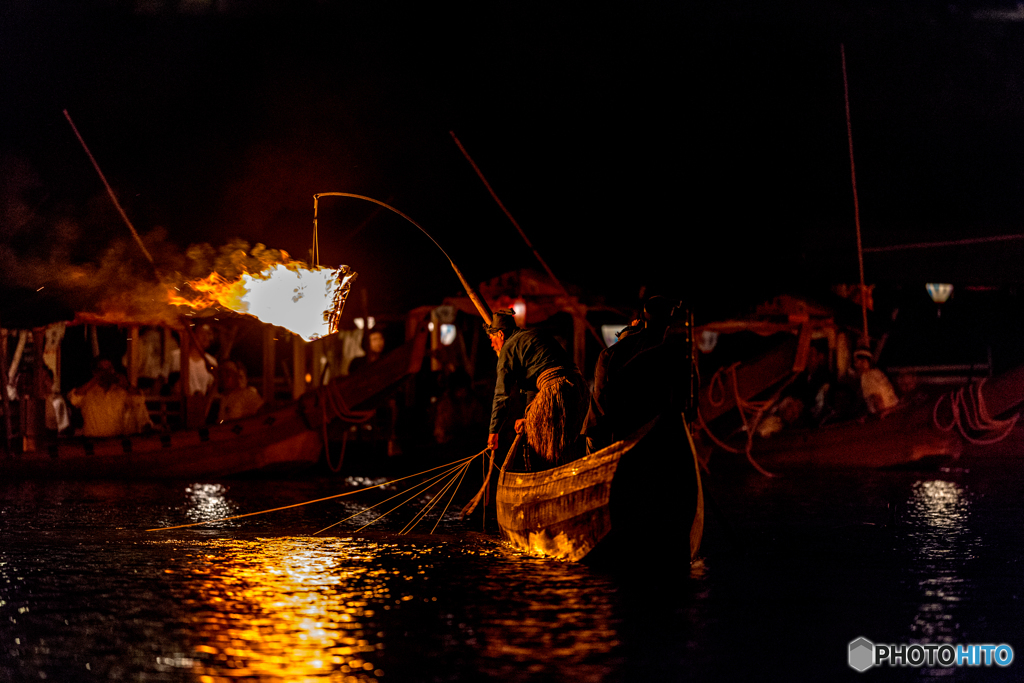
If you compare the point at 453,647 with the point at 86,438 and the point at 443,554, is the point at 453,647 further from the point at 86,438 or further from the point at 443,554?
the point at 86,438

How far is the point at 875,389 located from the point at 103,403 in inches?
526

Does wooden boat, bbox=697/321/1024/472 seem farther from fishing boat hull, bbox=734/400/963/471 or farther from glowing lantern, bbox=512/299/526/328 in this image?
glowing lantern, bbox=512/299/526/328

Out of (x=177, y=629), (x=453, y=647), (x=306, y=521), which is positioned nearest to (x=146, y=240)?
(x=306, y=521)

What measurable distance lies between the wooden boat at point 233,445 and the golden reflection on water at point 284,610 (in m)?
6.09

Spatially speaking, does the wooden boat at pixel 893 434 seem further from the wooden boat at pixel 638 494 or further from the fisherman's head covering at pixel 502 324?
the wooden boat at pixel 638 494

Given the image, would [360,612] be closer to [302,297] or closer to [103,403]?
[302,297]

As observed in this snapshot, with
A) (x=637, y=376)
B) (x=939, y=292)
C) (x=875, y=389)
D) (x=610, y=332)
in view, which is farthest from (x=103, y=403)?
(x=939, y=292)

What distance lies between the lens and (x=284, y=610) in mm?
6691

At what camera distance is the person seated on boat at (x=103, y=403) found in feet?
52.6

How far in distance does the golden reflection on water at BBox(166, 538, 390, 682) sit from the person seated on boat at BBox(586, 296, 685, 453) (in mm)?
A: 2268

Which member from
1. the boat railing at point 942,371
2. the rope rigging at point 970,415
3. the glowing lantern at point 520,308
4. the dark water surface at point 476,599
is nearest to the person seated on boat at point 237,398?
the glowing lantern at point 520,308

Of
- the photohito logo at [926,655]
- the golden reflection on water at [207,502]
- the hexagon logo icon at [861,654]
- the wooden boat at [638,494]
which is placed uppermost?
the wooden boat at [638,494]

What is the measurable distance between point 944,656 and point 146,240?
13.9m

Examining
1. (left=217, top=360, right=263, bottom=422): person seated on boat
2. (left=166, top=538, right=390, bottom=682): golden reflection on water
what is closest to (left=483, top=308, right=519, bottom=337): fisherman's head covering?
(left=166, top=538, right=390, bottom=682): golden reflection on water
